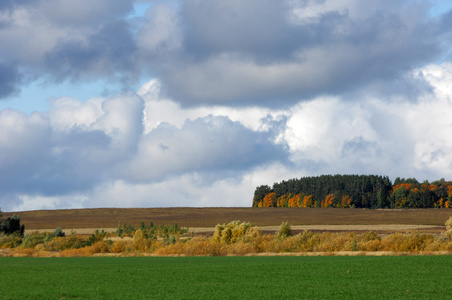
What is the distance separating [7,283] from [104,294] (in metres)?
6.09

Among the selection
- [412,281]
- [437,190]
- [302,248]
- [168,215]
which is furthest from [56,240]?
[437,190]

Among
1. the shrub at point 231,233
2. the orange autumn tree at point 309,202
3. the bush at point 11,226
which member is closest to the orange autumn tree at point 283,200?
the orange autumn tree at point 309,202

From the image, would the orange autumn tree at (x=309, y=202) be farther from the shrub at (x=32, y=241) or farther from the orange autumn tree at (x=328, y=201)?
the shrub at (x=32, y=241)

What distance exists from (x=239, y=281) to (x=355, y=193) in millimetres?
140103

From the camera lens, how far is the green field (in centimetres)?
2112

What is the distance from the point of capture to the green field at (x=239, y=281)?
2112 cm

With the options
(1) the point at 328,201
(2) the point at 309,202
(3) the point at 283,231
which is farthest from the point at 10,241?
(2) the point at 309,202

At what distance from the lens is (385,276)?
2645 cm

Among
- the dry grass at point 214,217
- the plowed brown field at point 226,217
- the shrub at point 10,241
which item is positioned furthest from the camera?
the dry grass at point 214,217

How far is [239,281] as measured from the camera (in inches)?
991

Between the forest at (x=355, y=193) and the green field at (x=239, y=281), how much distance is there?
11178cm

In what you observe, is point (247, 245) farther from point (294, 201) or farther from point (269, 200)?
point (269, 200)

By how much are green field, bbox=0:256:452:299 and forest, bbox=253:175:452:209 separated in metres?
112

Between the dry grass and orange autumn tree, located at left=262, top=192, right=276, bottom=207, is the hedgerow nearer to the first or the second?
the dry grass
